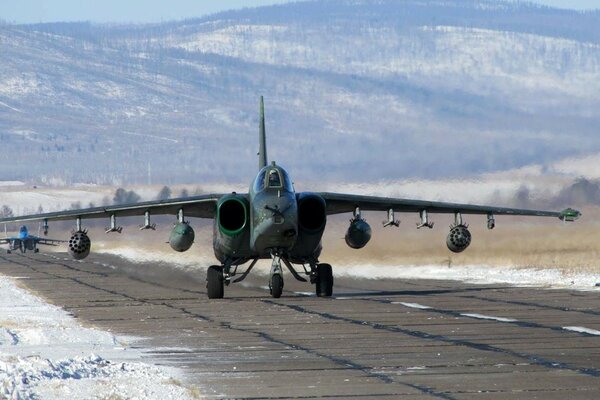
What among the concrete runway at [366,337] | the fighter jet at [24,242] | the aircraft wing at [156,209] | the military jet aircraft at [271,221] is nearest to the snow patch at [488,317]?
the concrete runway at [366,337]

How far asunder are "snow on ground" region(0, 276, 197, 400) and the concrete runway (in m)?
0.54

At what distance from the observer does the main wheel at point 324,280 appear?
114 ft

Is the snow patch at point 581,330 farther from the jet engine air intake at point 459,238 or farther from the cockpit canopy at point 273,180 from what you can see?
the jet engine air intake at point 459,238

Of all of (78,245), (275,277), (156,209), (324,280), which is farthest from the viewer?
(156,209)

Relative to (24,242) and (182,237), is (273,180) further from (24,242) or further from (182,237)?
(24,242)

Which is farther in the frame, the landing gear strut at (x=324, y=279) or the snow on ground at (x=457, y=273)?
the snow on ground at (x=457, y=273)

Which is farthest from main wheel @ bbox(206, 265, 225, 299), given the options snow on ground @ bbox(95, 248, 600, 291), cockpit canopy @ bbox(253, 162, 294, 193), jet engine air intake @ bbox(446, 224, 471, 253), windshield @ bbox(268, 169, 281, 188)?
snow on ground @ bbox(95, 248, 600, 291)

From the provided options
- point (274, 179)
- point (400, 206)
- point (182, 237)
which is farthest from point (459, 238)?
point (182, 237)

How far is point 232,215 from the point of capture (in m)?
33.6

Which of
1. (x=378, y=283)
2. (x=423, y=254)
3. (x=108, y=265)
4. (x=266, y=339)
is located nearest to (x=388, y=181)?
(x=423, y=254)

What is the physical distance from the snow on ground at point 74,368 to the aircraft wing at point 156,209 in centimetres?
858

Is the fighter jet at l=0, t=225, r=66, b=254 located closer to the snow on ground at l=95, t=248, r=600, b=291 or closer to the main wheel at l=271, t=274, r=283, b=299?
the snow on ground at l=95, t=248, r=600, b=291

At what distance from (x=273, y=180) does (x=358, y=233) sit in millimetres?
3653

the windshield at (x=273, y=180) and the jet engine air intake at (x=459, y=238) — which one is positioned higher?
the windshield at (x=273, y=180)
